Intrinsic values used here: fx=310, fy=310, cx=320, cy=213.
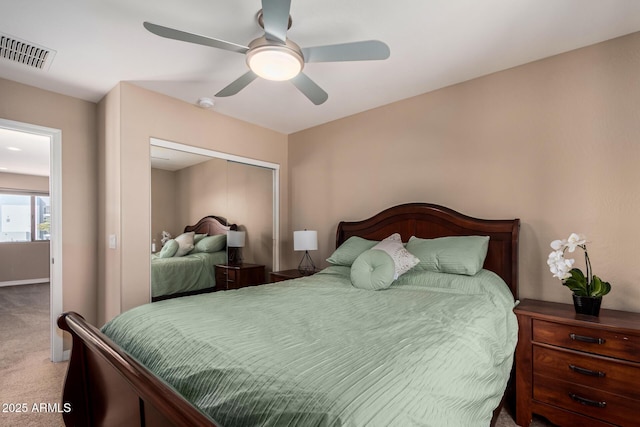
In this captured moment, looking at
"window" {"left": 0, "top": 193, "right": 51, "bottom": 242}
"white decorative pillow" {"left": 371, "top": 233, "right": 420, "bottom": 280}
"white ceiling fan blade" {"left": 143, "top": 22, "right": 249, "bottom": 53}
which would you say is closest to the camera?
"white ceiling fan blade" {"left": 143, "top": 22, "right": 249, "bottom": 53}

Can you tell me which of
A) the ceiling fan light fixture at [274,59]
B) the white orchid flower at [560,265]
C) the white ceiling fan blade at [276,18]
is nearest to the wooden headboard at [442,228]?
the white orchid flower at [560,265]

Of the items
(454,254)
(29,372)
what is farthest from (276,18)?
(29,372)

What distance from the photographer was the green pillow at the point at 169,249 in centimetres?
301

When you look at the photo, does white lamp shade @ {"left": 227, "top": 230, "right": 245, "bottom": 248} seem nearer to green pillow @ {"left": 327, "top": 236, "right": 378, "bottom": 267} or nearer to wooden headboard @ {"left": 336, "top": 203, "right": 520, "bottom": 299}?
wooden headboard @ {"left": 336, "top": 203, "right": 520, "bottom": 299}

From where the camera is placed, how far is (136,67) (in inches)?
97.5

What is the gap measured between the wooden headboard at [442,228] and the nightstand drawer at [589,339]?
455 millimetres

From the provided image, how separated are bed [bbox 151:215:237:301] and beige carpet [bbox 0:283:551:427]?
96 centimetres

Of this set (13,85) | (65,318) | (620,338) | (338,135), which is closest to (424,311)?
(620,338)

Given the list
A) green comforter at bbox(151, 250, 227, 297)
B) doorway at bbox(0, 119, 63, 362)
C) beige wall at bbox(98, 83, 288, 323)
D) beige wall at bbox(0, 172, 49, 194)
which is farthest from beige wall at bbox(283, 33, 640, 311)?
beige wall at bbox(0, 172, 49, 194)

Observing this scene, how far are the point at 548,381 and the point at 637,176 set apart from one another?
1437 mm

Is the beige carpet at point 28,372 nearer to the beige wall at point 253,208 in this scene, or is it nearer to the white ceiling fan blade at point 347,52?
the beige wall at point 253,208

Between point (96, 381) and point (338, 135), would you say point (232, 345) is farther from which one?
point (338, 135)

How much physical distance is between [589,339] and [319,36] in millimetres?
2482

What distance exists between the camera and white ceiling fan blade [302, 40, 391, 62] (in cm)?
171
